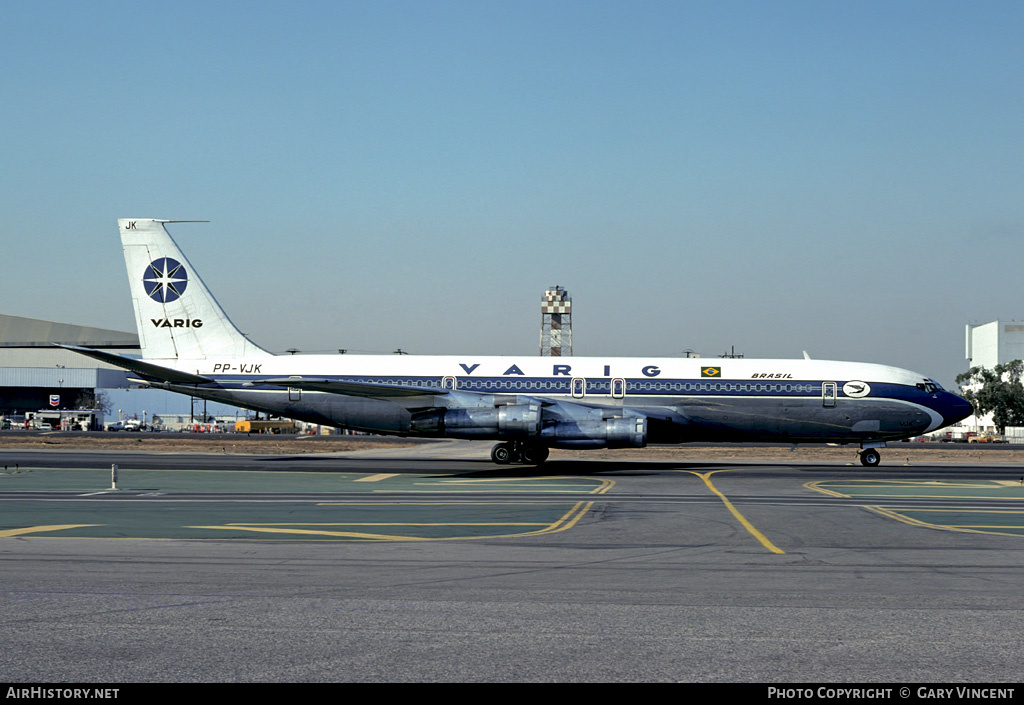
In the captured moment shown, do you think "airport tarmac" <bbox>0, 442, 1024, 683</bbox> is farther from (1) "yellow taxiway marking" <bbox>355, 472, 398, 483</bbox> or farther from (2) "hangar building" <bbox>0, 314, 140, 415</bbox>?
(2) "hangar building" <bbox>0, 314, 140, 415</bbox>

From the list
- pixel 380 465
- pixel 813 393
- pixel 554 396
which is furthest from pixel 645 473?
pixel 380 465

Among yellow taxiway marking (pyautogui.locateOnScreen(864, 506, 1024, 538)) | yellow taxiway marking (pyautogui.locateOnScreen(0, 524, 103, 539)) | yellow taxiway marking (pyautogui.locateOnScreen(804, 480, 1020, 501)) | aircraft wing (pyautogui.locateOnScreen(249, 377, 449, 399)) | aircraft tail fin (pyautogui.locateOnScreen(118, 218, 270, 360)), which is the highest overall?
aircraft tail fin (pyautogui.locateOnScreen(118, 218, 270, 360))

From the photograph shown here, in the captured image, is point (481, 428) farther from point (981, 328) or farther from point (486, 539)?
point (981, 328)

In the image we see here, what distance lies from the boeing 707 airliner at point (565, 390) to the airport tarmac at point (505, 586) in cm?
1190

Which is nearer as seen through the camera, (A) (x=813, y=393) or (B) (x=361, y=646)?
(B) (x=361, y=646)

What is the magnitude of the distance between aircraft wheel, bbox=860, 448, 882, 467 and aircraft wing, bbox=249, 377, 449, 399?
19.8 m

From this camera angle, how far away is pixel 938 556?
16.1m

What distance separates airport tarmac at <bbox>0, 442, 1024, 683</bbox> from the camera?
856cm

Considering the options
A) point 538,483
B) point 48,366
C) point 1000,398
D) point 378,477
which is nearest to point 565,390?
point 538,483

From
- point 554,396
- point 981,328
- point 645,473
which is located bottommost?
point 645,473

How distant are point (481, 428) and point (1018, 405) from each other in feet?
439

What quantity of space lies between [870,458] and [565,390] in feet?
48.3

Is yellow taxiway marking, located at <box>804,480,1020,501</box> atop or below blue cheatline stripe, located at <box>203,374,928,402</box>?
below

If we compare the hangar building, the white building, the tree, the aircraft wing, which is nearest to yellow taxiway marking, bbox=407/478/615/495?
the aircraft wing
